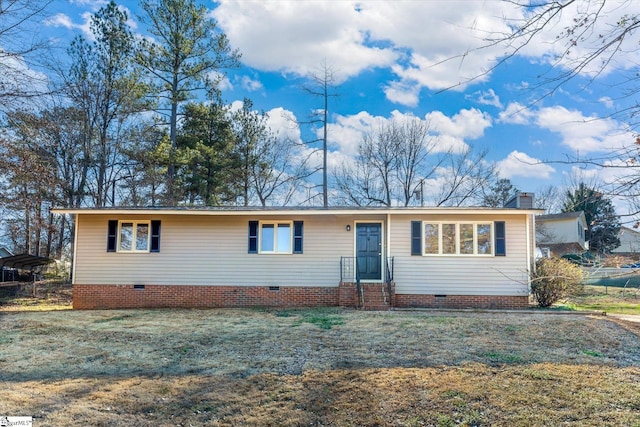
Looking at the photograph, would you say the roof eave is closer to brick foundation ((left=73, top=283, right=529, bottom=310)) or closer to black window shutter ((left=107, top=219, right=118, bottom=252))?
black window shutter ((left=107, top=219, right=118, bottom=252))

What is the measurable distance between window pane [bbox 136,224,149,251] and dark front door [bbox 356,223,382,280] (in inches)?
249

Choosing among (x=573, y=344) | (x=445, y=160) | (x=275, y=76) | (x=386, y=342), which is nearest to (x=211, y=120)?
(x=275, y=76)

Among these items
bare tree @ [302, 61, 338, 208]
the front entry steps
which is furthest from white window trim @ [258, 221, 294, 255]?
bare tree @ [302, 61, 338, 208]

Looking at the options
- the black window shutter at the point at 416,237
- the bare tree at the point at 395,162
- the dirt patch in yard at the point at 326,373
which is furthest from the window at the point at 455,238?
the bare tree at the point at 395,162

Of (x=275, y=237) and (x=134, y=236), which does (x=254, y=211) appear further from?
(x=134, y=236)

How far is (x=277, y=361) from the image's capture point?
249 inches

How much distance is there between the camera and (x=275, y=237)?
42.1ft

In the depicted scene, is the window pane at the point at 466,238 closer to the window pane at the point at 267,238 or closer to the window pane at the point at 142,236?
the window pane at the point at 267,238

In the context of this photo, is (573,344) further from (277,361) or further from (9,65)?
(9,65)

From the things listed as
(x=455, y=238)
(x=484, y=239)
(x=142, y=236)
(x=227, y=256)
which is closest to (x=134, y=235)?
(x=142, y=236)

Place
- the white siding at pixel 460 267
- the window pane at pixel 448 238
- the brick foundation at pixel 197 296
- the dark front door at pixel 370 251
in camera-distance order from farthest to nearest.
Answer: the dark front door at pixel 370 251, the brick foundation at pixel 197 296, the window pane at pixel 448 238, the white siding at pixel 460 267

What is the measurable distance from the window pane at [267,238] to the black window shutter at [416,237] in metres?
4.11

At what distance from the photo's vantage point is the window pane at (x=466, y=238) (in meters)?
12.2

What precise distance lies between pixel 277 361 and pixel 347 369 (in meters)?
1.10
